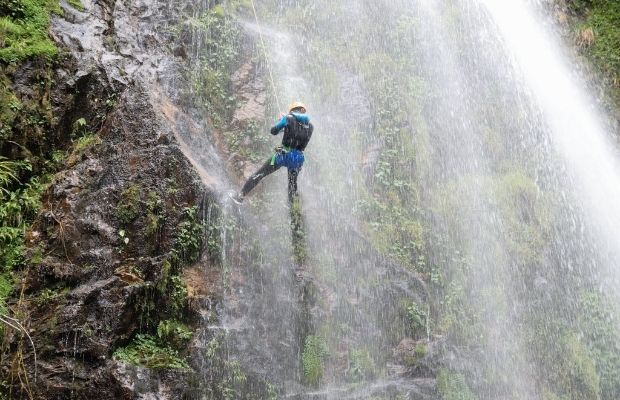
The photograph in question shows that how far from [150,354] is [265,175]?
3.04 m

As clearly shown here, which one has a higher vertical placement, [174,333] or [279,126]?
[279,126]

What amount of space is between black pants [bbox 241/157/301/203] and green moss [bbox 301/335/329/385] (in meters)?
2.23

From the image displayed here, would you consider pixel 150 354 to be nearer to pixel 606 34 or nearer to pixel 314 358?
pixel 314 358

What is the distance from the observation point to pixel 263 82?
32.8 feet

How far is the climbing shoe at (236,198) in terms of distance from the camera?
26.3 ft

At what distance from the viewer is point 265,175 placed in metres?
8.00

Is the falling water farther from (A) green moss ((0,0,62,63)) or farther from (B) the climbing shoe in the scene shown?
(A) green moss ((0,0,62,63))

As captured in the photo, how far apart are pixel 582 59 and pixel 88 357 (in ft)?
41.3

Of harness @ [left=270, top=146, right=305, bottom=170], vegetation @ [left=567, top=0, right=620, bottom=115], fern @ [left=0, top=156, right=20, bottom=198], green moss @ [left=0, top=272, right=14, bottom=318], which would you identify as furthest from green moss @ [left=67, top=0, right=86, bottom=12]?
vegetation @ [left=567, top=0, right=620, bottom=115]

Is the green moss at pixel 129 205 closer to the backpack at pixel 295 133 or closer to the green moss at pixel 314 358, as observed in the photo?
the backpack at pixel 295 133

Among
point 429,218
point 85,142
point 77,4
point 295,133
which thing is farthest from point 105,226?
point 429,218

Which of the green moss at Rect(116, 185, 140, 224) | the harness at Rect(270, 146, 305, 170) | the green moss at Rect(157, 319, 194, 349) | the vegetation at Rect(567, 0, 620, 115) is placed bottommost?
the green moss at Rect(157, 319, 194, 349)

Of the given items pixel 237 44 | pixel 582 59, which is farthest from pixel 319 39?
A: pixel 582 59

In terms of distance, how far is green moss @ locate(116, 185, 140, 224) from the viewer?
701cm
